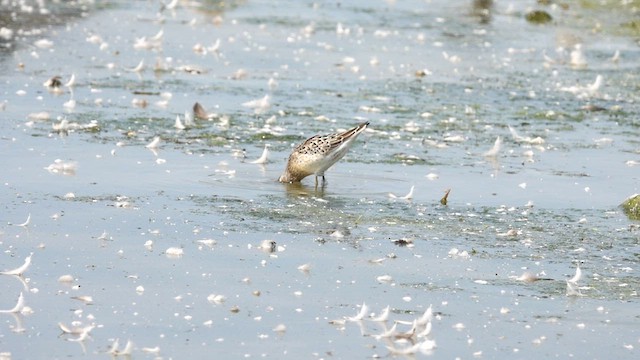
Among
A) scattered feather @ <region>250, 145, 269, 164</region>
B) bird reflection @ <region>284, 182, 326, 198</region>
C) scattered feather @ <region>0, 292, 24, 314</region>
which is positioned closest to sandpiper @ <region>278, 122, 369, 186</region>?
bird reflection @ <region>284, 182, 326, 198</region>

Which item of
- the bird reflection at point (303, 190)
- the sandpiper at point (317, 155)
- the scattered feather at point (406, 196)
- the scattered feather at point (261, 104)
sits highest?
the sandpiper at point (317, 155)

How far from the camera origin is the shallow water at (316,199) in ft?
35.8

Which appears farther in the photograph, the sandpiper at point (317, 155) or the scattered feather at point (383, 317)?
the sandpiper at point (317, 155)

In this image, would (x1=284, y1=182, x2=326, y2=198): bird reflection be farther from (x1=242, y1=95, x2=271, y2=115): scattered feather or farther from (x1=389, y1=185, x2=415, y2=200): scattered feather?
(x1=242, y1=95, x2=271, y2=115): scattered feather

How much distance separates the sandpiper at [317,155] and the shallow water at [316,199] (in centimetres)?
24

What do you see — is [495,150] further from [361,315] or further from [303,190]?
[361,315]

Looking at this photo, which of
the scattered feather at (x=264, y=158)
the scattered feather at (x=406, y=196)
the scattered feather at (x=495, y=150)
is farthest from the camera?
the scattered feather at (x=495, y=150)

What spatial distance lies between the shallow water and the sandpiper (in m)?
0.24

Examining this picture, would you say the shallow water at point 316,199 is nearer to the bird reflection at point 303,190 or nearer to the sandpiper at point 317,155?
the bird reflection at point 303,190

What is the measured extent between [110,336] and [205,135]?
838 centimetres

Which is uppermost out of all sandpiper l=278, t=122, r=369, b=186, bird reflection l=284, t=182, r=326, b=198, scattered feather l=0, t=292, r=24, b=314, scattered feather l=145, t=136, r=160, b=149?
scattered feather l=0, t=292, r=24, b=314

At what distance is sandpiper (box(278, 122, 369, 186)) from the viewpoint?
15.9m

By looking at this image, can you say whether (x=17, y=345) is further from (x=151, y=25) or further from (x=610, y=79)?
(x=151, y=25)

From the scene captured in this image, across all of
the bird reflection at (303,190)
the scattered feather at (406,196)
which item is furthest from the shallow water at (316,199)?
the scattered feather at (406,196)
